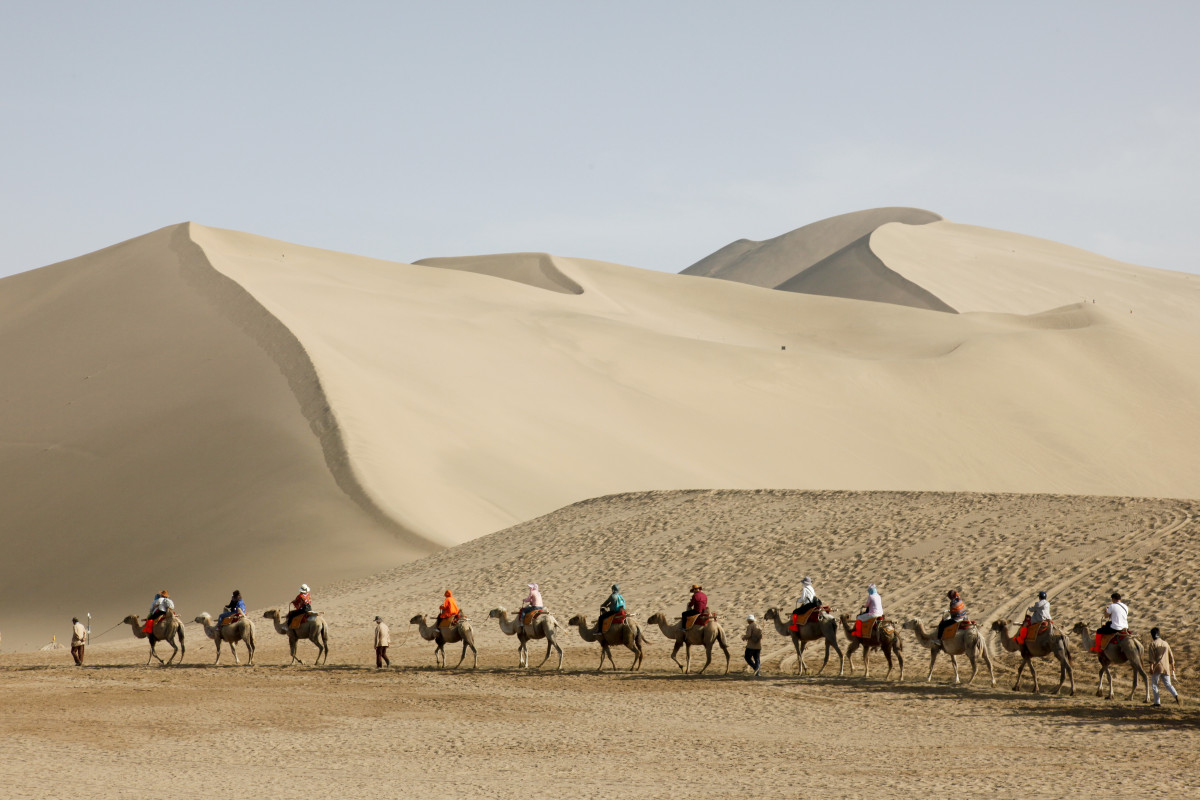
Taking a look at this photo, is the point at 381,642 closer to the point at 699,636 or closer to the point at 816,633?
the point at 699,636

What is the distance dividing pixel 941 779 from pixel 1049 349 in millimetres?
63440

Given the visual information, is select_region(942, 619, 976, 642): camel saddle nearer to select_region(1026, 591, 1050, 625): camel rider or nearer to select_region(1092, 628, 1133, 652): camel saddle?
select_region(1026, 591, 1050, 625): camel rider

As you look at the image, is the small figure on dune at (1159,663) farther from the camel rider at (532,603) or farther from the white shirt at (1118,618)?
the camel rider at (532,603)

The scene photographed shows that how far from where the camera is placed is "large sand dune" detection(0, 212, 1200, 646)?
132 feet

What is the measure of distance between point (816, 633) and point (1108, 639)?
17.7 ft

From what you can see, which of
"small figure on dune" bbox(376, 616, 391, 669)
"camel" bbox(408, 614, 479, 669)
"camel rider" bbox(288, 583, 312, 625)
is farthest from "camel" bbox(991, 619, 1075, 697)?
"camel rider" bbox(288, 583, 312, 625)

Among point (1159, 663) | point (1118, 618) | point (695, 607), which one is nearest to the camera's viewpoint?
point (1159, 663)

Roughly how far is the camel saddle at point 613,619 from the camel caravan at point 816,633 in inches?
0.7

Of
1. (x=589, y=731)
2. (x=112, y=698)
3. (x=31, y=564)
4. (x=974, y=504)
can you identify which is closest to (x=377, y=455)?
(x=31, y=564)

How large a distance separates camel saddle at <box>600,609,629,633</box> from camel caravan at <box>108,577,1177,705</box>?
0.7 inches

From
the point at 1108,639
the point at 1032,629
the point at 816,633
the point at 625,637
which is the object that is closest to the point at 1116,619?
the point at 1108,639

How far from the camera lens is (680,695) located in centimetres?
1994

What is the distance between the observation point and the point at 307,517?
3969cm

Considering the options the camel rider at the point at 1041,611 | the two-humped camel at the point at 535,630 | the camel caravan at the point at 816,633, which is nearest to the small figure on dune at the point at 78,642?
the camel caravan at the point at 816,633
